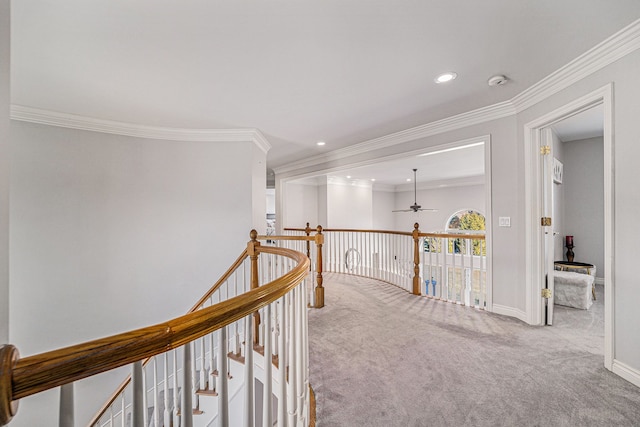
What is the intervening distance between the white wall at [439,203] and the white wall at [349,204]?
Result: 1801mm

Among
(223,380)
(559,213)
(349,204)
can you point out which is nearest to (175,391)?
(223,380)

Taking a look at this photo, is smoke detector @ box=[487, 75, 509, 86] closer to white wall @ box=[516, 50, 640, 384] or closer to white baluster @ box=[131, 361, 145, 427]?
white wall @ box=[516, 50, 640, 384]

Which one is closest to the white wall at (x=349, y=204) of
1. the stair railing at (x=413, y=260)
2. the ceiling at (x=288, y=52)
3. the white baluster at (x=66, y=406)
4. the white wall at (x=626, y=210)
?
the stair railing at (x=413, y=260)

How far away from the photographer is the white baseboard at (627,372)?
5.71 ft

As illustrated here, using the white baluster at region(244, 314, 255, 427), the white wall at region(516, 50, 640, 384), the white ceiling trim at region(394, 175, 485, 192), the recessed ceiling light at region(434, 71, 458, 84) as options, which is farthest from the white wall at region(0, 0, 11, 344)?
the white ceiling trim at region(394, 175, 485, 192)

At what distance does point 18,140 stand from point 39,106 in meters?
0.47

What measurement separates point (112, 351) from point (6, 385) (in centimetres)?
16

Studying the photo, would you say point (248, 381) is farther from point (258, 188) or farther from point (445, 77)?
point (258, 188)

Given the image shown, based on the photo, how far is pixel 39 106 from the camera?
290cm

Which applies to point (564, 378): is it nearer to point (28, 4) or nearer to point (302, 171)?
point (28, 4)

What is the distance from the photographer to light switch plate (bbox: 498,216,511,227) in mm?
2973

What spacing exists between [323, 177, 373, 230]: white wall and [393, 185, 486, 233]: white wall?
1801 millimetres

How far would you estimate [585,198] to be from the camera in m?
4.25

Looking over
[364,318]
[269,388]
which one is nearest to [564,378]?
[364,318]
